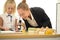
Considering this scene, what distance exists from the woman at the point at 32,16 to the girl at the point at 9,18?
0.32ft

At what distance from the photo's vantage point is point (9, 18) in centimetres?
159

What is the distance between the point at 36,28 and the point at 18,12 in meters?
0.29

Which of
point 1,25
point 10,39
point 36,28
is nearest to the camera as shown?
point 10,39

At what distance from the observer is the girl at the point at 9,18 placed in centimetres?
156

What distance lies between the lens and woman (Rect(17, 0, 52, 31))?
1647 millimetres

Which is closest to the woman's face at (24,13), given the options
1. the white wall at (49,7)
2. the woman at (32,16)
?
the woman at (32,16)

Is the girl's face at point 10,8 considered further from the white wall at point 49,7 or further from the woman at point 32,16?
the white wall at point 49,7

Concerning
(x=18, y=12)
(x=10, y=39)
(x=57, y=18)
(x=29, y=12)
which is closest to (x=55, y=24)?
(x=57, y=18)

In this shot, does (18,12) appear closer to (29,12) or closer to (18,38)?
(29,12)

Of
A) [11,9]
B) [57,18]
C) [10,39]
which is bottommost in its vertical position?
[10,39]

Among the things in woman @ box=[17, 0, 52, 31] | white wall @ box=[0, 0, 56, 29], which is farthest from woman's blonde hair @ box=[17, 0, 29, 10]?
white wall @ box=[0, 0, 56, 29]

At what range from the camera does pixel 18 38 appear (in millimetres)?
1134

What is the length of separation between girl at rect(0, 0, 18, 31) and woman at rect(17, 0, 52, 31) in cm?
10

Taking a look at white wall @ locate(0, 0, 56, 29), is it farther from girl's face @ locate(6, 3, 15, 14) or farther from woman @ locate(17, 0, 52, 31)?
girl's face @ locate(6, 3, 15, 14)
